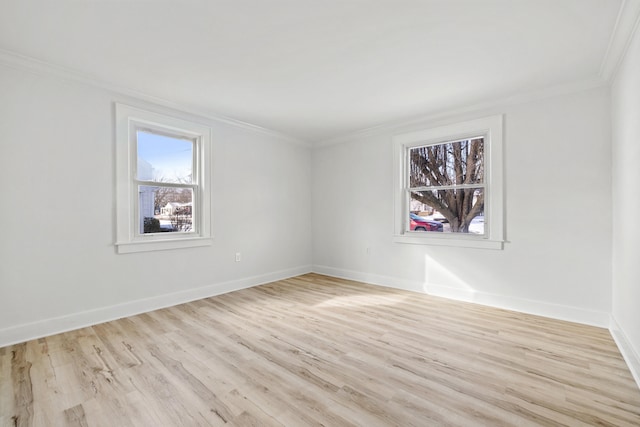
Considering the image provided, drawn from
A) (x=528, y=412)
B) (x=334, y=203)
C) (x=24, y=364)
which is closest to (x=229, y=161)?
(x=334, y=203)

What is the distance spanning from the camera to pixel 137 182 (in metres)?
3.28

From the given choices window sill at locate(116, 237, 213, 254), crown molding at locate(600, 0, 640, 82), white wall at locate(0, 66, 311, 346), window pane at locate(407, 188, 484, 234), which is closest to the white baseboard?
white wall at locate(0, 66, 311, 346)

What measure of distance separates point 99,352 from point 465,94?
4222mm

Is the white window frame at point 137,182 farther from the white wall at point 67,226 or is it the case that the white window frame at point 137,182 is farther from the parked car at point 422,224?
the parked car at point 422,224

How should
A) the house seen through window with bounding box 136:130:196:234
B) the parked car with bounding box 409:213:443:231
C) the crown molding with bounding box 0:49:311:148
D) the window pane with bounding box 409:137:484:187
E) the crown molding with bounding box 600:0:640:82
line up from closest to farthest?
the crown molding with bounding box 600:0:640:82 < the crown molding with bounding box 0:49:311:148 < the house seen through window with bounding box 136:130:196:234 < the window pane with bounding box 409:137:484:187 < the parked car with bounding box 409:213:443:231

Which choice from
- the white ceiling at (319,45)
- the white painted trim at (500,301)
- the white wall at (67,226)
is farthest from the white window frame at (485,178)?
the white wall at (67,226)

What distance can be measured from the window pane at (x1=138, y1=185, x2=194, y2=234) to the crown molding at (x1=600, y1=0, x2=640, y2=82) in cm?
422

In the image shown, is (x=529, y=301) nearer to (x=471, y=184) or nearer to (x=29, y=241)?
(x=471, y=184)

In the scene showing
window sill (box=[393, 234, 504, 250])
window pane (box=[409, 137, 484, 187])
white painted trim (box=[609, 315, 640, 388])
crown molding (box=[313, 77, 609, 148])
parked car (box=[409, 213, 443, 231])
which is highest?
crown molding (box=[313, 77, 609, 148])

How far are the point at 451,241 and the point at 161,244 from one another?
354 cm

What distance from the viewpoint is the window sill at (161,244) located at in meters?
3.12

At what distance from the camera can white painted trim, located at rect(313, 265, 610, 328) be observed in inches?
115

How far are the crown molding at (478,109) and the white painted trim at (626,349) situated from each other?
7.35 ft

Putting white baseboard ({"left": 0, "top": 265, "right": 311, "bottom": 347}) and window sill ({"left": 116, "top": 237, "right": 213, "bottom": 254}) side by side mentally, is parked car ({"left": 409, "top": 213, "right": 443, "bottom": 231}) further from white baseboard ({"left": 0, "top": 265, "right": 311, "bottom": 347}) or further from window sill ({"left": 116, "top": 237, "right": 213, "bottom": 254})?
window sill ({"left": 116, "top": 237, "right": 213, "bottom": 254})
